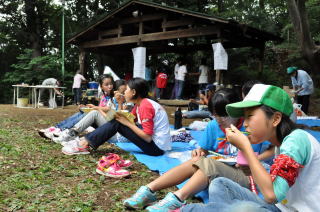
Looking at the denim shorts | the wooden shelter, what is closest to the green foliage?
the wooden shelter

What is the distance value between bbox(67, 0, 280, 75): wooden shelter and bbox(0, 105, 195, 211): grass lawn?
6.96 m

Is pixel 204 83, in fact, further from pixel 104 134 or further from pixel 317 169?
pixel 317 169

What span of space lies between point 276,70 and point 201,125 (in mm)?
12458

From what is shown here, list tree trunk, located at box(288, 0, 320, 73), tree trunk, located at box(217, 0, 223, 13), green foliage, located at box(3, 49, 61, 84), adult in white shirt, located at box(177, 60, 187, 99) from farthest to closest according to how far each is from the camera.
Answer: tree trunk, located at box(217, 0, 223, 13) → green foliage, located at box(3, 49, 61, 84) → adult in white shirt, located at box(177, 60, 187, 99) → tree trunk, located at box(288, 0, 320, 73)

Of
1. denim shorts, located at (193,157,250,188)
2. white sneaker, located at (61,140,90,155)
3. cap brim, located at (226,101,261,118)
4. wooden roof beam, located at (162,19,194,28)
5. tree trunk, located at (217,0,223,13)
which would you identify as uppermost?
tree trunk, located at (217,0,223,13)

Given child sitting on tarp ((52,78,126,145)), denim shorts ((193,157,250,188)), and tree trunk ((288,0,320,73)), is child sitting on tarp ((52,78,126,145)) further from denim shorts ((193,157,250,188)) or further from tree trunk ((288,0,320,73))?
tree trunk ((288,0,320,73))

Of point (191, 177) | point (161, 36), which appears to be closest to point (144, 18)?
point (161, 36)

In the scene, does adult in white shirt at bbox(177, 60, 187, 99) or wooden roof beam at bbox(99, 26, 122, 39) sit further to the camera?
wooden roof beam at bbox(99, 26, 122, 39)

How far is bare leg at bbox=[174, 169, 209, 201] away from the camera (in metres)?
2.14

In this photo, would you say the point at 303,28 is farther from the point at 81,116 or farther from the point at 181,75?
the point at 81,116

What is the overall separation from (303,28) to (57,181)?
9.21 meters

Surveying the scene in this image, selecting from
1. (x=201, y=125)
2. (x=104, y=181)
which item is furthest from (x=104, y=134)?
(x=201, y=125)

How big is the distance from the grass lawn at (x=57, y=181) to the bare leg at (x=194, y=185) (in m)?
0.51

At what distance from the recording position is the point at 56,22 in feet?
63.7
